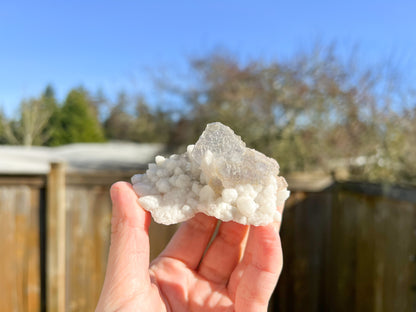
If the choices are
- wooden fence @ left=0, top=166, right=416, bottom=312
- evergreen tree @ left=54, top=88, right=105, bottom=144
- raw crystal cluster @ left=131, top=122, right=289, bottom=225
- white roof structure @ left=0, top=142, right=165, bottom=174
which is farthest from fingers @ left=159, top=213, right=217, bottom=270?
evergreen tree @ left=54, top=88, right=105, bottom=144

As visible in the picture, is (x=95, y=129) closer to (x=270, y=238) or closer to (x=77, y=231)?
(x=77, y=231)

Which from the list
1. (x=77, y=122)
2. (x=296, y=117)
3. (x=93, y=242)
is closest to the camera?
(x=93, y=242)

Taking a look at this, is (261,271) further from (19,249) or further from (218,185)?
(19,249)

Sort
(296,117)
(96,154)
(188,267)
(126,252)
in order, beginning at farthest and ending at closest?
(96,154) < (296,117) < (188,267) < (126,252)

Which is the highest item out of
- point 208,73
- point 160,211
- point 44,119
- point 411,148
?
point 208,73

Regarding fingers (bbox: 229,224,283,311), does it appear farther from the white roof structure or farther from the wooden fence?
the white roof structure

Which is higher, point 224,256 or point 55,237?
point 224,256

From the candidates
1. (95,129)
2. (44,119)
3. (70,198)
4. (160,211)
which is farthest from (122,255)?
(95,129)

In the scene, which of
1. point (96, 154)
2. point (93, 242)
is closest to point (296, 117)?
point (93, 242)
